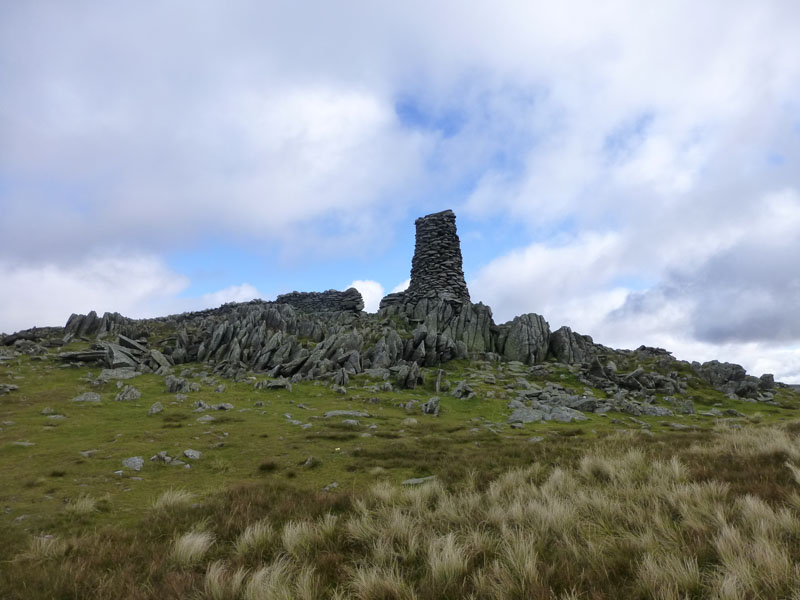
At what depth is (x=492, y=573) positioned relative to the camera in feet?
20.3

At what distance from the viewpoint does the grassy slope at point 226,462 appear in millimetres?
7875

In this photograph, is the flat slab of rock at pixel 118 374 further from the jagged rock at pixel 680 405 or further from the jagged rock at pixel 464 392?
the jagged rock at pixel 680 405

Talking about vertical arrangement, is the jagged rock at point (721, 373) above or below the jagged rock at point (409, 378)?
above

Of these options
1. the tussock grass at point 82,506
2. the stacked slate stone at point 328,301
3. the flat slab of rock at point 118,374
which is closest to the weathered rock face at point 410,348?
the flat slab of rock at point 118,374

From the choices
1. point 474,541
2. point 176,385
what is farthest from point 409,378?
point 474,541

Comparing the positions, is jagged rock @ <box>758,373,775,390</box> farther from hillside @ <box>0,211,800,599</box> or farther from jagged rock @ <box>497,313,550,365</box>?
jagged rock @ <box>497,313,550,365</box>

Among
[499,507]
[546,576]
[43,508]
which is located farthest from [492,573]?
[43,508]

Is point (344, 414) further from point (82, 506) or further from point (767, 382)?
point (767, 382)

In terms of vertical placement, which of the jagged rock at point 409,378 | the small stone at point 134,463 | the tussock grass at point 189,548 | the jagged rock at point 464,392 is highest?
the jagged rock at point 409,378

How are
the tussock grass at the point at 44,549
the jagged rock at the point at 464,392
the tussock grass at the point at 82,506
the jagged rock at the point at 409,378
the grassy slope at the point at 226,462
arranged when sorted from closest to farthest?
the tussock grass at the point at 44,549
the grassy slope at the point at 226,462
the tussock grass at the point at 82,506
the jagged rock at the point at 464,392
the jagged rock at the point at 409,378

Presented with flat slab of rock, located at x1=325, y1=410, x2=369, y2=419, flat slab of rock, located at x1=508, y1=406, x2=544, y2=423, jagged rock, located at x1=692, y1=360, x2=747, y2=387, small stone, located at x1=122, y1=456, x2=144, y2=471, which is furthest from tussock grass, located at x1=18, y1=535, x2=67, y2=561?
jagged rock, located at x1=692, y1=360, x2=747, y2=387

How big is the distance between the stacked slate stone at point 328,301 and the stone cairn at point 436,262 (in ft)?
42.4

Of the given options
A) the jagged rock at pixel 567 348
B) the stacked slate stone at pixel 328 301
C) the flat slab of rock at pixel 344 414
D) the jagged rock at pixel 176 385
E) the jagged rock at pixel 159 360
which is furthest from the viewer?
the stacked slate stone at pixel 328 301

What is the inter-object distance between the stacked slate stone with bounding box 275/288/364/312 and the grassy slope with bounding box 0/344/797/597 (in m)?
47.6
